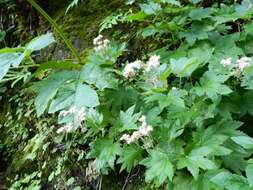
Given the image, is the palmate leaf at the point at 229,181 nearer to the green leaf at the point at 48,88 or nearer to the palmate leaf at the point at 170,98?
the palmate leaf at the point at 170,98

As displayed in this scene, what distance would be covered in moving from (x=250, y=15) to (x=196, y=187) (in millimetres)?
853

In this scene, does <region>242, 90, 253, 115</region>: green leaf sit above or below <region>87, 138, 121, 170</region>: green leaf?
below

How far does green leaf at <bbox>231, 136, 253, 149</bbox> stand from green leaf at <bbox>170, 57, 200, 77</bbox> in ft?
1.05

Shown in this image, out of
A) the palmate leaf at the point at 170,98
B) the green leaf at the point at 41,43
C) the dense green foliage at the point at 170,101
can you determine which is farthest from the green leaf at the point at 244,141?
the green leaf at the point at 41,43

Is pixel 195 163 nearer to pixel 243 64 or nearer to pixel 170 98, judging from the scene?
pixel 170 98

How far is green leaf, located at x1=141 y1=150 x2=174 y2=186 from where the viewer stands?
1.43m

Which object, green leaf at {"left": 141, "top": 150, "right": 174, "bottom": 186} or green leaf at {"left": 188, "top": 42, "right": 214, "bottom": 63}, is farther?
green leaf at {"left": 188, "top": 42, "right": 214, "bottom": 63}

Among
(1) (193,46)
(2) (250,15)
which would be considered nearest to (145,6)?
(1) (193,46)

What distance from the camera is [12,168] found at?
2750 millimetres

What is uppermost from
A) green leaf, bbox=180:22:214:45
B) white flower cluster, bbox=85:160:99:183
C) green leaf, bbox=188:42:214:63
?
green leaf, bbox=180:22:214:45

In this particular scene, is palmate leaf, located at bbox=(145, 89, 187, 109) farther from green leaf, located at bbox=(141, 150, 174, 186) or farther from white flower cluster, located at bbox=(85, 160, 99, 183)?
white flower cluster, located at bbox=(85, 160, 99, 183)

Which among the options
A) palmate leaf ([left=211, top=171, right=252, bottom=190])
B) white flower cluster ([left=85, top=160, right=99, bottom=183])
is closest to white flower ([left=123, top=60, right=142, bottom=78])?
palmate leaf ([left=211, top=171, right=252, bottom=190])

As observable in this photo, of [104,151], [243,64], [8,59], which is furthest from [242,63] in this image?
[8,59]

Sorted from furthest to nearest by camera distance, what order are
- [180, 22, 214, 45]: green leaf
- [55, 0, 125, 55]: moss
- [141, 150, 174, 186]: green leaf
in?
[55, 0, 125, 55]: moss → [180, 22, 214, 45]: green leaf → [141, 150, 174, 186]: green leaf
